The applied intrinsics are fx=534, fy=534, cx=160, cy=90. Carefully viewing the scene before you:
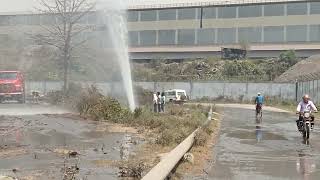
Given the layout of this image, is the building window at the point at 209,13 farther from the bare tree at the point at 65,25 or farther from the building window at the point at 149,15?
the bare tree at the point at 65,25

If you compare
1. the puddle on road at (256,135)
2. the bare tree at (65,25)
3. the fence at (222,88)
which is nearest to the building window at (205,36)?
the fence at (222,88)

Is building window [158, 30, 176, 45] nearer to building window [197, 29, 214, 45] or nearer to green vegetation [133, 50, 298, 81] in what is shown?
building window [197, 29, 214, 45]

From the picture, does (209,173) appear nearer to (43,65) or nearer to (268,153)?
(268,153)

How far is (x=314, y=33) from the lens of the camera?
80188 mm

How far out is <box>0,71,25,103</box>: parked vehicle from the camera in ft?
124

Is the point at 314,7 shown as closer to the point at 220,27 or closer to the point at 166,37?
the point at 220,27

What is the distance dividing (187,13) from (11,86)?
5573 cm

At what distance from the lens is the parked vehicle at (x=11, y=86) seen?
3788 cm

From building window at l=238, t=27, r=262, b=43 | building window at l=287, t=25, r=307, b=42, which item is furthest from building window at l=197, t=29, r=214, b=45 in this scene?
building window at l=287, t=25, r=307, b=42

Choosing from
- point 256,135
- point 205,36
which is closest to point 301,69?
point 205,36

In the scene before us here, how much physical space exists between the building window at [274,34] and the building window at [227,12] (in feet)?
19.5

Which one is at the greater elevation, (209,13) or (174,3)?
(174,3)

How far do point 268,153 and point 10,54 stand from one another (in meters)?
43.2

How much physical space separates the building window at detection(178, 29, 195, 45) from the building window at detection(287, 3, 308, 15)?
1605cm
